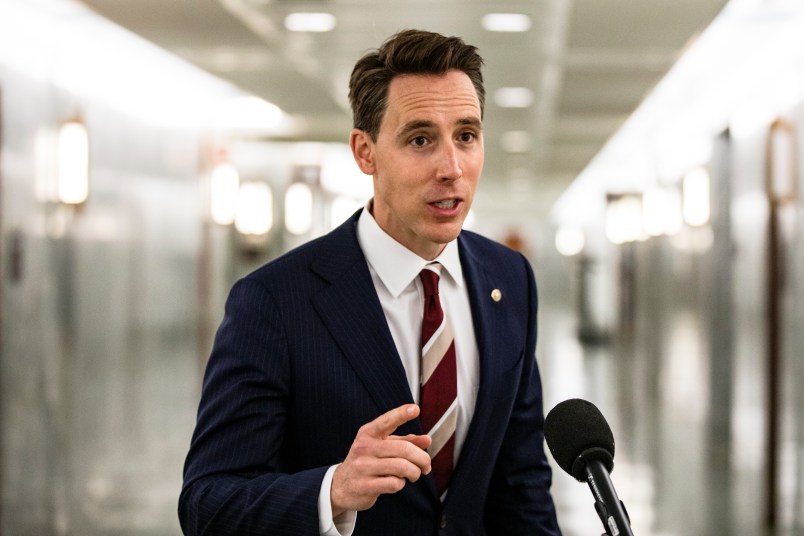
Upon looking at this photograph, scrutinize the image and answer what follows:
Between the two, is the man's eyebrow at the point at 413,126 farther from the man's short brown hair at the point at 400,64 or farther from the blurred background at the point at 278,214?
the blurred background at the point at 278,214

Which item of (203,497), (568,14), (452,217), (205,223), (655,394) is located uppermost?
(568,14)

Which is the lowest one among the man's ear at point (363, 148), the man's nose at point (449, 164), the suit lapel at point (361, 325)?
the suit lapel at point (361, 325)

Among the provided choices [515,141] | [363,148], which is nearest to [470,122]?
[363,148]

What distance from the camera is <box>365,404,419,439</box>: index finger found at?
1.38 metres

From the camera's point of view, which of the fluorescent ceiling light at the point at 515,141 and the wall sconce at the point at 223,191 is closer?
the wall sconce at the point at 223,191

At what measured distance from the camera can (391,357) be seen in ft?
5.71

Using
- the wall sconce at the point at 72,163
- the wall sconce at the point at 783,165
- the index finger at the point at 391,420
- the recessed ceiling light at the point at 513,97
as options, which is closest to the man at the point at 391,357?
the index finger at the point at 391,420

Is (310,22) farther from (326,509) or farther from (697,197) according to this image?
(326,509)

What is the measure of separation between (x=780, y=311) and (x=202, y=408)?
5.43 meters

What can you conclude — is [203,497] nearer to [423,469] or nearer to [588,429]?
[423,469]

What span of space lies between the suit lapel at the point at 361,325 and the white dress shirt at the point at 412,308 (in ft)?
0.17

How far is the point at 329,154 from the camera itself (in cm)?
1405

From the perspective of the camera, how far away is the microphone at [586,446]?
49.0 inches

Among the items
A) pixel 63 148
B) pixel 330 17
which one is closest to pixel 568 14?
pixel 330 17
